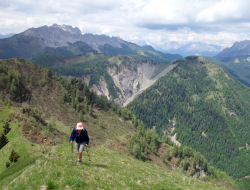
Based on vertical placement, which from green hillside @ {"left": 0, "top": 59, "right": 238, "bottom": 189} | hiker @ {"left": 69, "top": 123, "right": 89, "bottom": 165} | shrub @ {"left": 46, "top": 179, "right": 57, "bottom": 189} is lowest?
green hillside @ {"left": 0, "top": 59, "right": 238, "bottom": 189}

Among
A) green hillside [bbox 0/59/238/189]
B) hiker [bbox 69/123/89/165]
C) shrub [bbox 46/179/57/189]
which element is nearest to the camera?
shrub [bbox 46/179/57/189]

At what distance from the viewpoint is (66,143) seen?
35.9 meters

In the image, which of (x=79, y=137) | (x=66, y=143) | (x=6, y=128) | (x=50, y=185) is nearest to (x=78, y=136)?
(x=79, y=137)

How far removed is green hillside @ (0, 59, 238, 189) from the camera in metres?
15.3

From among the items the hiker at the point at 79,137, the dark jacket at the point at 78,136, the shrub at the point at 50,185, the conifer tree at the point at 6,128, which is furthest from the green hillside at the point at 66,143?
the dark jacket at the point at 78,136

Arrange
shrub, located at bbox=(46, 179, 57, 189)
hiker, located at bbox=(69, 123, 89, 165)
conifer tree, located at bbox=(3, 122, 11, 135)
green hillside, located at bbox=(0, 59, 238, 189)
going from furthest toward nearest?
conifer tree, located at bbox=(3, 122, 11, 135)
hiker, located at bbox=(69, 123, 89, 165)
green hillside, located at bbox=(0, 59, 238, 189)
shrub, located at bbox=(46, 179, 57, 189)

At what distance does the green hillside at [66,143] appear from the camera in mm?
15320

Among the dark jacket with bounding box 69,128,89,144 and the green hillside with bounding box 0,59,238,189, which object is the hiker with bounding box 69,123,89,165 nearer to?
the dark jacket with bounding box 69,128,89,144

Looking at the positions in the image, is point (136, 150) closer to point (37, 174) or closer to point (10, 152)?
point (10, 152)

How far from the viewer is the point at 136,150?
76.2m

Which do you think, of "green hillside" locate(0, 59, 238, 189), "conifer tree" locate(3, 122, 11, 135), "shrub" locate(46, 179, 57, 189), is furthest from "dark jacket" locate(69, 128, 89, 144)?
"conifer tree" locate(3, 122, 11, 135)

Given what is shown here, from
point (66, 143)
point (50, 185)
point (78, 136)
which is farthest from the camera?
point (66, 143)

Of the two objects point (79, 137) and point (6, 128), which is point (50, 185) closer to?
point (79, 137)

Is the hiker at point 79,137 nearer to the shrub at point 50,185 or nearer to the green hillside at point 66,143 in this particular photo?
the green hillside at point 66,143
